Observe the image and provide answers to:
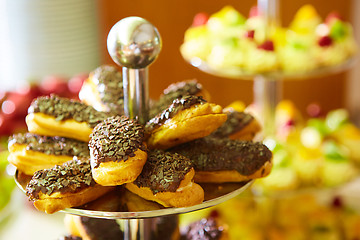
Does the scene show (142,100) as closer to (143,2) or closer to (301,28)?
(301,28)

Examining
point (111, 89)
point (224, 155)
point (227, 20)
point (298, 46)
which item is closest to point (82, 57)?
point (227, 20)

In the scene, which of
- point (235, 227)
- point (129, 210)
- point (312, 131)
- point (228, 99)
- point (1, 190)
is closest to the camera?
point (129, 210)

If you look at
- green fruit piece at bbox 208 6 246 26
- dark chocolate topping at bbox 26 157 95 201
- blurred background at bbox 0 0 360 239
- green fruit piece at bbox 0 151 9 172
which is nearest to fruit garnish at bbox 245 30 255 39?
green fruit piece at bbox 208 6 246 26

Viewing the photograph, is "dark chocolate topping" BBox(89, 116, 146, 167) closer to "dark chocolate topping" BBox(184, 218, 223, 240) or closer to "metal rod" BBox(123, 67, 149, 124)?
"metal rod" BBox(123, 67, 149, 124)

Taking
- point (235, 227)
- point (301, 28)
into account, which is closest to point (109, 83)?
point (235, 227)

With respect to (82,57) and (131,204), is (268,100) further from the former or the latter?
(82,57)

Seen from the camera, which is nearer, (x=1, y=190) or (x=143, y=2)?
(x=1, y=190)

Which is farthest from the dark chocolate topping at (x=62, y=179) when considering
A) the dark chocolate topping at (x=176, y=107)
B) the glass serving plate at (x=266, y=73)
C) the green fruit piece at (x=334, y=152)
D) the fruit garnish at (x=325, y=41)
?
the fruit garnish at (x=325, y=41)

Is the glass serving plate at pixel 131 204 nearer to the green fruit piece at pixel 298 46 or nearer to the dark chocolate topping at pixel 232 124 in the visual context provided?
the dark chocolate topping at pixel 232 124
